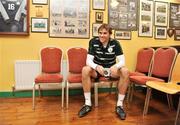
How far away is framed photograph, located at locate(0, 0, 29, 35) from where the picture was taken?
3619 millimetres

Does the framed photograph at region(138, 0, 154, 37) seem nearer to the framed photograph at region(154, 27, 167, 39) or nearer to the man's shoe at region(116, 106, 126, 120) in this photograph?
the framed photograph at region(154, 27, 167, 39)

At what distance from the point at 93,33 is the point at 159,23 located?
1426 mm

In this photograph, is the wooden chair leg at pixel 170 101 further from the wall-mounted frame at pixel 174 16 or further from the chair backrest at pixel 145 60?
the wall-mounted frame at pixel 174 16

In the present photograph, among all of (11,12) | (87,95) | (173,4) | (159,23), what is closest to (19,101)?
(87,95)

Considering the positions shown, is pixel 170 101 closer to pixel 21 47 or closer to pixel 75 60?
pixel 75 60

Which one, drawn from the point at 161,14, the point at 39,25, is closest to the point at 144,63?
the point at 161,14

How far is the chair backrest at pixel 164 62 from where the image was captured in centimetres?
308

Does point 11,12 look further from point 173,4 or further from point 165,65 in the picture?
point 173,4

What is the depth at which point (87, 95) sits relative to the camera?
310cm

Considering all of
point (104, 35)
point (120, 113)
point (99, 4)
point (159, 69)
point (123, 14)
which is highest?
point (99, 4)

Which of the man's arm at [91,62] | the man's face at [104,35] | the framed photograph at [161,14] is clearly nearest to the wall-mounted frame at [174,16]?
the framed photograph at [161,14]

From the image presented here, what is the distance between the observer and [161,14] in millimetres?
4508

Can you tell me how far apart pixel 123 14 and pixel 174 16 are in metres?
1.17

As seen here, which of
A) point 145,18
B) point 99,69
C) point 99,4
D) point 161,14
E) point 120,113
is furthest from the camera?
point 161,14
